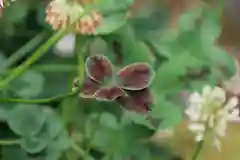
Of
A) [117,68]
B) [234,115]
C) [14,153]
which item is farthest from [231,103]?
[14,153]

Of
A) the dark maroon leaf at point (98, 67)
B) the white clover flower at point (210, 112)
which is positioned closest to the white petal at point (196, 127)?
the white clover flower at point (210, 112)

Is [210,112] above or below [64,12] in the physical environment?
below

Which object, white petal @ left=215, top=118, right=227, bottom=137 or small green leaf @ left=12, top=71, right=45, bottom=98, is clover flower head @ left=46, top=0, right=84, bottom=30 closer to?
small green leaf @ left=12, top=71, right=45, bottom=98

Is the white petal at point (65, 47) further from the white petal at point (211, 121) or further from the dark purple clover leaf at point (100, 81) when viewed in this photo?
the white petal at point (211, 121)

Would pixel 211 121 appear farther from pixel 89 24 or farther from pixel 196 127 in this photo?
pixel 89 24

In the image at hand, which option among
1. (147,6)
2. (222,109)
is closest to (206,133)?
(222,109)

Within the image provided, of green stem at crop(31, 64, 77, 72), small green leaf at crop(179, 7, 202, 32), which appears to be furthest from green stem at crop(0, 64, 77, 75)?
small green leaf at crop(179, 7, 202, 32)
